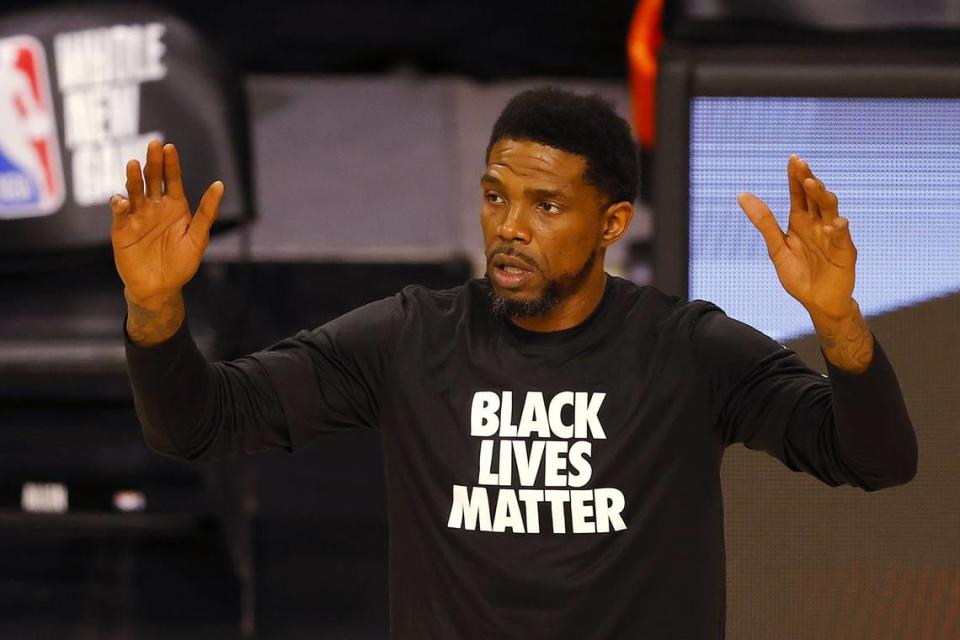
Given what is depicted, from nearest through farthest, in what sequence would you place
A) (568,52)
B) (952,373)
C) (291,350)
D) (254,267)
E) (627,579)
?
(627,579) → (291,350) → (952,373) → (254,267) → (568,52)

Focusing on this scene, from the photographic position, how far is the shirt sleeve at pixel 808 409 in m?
1.62

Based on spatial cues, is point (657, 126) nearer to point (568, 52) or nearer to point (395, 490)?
point (395, 490)

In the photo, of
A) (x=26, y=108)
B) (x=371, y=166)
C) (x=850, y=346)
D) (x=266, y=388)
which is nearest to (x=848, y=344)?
(x=850, y=346)

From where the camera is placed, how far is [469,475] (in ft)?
5.77

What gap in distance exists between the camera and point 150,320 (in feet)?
5.47

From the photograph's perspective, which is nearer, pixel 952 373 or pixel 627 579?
pixel 627 579

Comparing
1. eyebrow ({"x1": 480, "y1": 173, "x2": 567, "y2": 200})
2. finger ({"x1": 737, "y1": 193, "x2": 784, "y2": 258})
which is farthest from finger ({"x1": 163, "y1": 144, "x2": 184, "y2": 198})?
finger ({"x1": 737, "y1": 193, "x2": 784, "y2": 258})

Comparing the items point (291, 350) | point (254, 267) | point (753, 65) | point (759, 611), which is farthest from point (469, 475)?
point (254, 267)

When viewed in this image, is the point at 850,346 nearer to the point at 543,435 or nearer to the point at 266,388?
the point at 543,435

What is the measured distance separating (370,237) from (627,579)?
338 centimetres

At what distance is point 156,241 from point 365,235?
3.35 meters

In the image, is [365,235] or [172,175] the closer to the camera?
[172,175]

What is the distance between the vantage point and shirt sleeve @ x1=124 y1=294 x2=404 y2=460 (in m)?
1.68

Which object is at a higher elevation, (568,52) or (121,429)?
(568,52)
